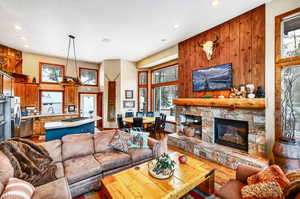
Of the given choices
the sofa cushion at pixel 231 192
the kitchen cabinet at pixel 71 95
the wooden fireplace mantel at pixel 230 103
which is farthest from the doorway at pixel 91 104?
the sofa cushion at pixel 231 192

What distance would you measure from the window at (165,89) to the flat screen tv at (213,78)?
1656 mm

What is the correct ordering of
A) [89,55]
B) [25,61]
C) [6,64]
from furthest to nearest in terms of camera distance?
[89,55] → [25,61] → [6,64]

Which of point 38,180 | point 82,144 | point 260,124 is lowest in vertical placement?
point 38,180

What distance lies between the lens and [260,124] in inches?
109

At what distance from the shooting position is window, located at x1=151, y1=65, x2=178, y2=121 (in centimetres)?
599

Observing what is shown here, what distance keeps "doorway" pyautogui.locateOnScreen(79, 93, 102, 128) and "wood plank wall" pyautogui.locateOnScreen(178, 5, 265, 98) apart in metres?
5.50

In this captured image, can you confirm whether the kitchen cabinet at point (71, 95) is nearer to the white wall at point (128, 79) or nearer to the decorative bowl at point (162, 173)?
the white wall at point (128, 79)

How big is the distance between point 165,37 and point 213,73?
6.47ft

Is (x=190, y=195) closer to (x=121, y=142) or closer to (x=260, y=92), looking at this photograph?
(x=121, y=142)

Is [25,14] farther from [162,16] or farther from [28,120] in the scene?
[28,120]

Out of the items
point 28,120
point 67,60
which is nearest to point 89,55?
point 67,60

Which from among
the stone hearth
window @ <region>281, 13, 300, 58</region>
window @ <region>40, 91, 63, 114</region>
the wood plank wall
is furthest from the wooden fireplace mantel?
window @ <region>40, 91, 63, 114</region>

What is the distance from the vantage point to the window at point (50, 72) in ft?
20.7

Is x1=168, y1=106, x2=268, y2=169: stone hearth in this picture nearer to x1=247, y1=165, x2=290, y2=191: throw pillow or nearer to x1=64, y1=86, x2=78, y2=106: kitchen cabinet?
x1=247, y1=165, x2=290, y2=191: throw pillow
